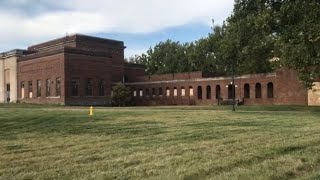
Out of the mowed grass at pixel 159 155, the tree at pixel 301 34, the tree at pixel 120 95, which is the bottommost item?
the mowed grass at pixel 159 155

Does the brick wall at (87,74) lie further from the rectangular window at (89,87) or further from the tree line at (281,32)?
the tree line at (281,32)

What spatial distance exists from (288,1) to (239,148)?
59.1 ft

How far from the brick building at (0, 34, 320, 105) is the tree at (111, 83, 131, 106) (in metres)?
3.18

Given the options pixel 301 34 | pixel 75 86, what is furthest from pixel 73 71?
pixel 301 34

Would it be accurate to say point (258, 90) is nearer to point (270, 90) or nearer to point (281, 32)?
point (270, 90)

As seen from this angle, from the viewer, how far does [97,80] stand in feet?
281

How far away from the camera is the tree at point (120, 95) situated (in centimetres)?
8069

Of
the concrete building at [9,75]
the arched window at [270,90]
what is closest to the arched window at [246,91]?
the arched window at [270,90]

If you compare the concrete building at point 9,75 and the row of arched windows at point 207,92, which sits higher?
the concrete building at point 9,75

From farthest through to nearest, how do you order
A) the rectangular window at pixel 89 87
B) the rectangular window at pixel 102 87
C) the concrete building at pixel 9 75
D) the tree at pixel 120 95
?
the concrete building at pixel 9 75
the rectangular window at pixel 102 87
the rectangular window at pixel 89 87
the tree at pixel 120 95

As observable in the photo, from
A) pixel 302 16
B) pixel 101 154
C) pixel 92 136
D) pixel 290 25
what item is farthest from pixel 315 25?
pixel 101 154

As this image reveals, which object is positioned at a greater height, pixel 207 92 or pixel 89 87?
pixel 89 87

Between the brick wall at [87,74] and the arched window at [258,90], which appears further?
the brick wall at [87,74]

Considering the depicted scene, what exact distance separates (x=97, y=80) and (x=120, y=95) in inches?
282
